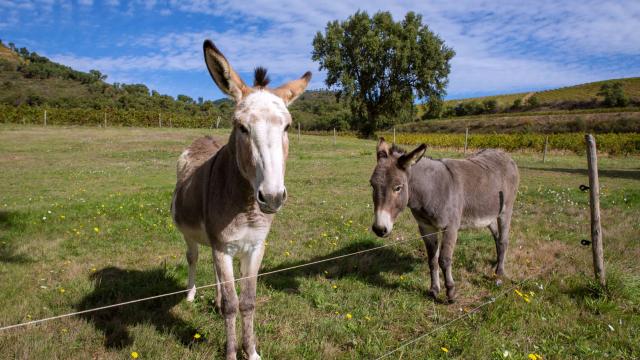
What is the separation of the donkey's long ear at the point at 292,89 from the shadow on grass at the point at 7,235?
572 cm

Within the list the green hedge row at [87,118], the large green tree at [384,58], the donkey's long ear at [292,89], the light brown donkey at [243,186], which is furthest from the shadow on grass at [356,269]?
the green hedge row at [87,118]

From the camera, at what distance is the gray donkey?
4402 mm

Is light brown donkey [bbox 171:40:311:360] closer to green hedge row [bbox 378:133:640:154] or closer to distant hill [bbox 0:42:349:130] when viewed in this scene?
green hedge row [bbox 378:133:640:154]

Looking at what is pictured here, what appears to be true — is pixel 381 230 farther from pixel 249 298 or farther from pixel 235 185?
pixel 235 185

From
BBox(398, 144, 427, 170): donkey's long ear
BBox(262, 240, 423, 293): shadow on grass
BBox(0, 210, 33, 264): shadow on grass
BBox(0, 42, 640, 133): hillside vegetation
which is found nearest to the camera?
BBox(398, 144, 427, 170): donkey's long ear

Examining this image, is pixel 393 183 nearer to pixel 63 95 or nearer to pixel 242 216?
pixel 242 216

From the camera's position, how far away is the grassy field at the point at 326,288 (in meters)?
3.80

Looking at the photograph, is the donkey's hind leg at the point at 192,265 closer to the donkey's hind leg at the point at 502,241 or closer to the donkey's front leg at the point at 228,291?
the donkey's front leg at the point at 228,291

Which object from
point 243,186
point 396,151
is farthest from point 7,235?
point 396,151

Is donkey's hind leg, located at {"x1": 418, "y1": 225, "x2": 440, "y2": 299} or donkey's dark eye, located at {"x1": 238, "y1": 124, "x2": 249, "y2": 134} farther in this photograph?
donkey's hind leg, located at {"x1": 418, "y1": 225, "x2": 440, "y2": 299}

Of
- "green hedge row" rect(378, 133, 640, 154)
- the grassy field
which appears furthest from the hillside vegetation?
the grassy field

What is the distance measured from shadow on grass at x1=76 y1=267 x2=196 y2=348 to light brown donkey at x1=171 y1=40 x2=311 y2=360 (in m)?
1.00

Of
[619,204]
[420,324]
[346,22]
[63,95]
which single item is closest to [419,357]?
[420,324]

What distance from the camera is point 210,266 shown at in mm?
6000
